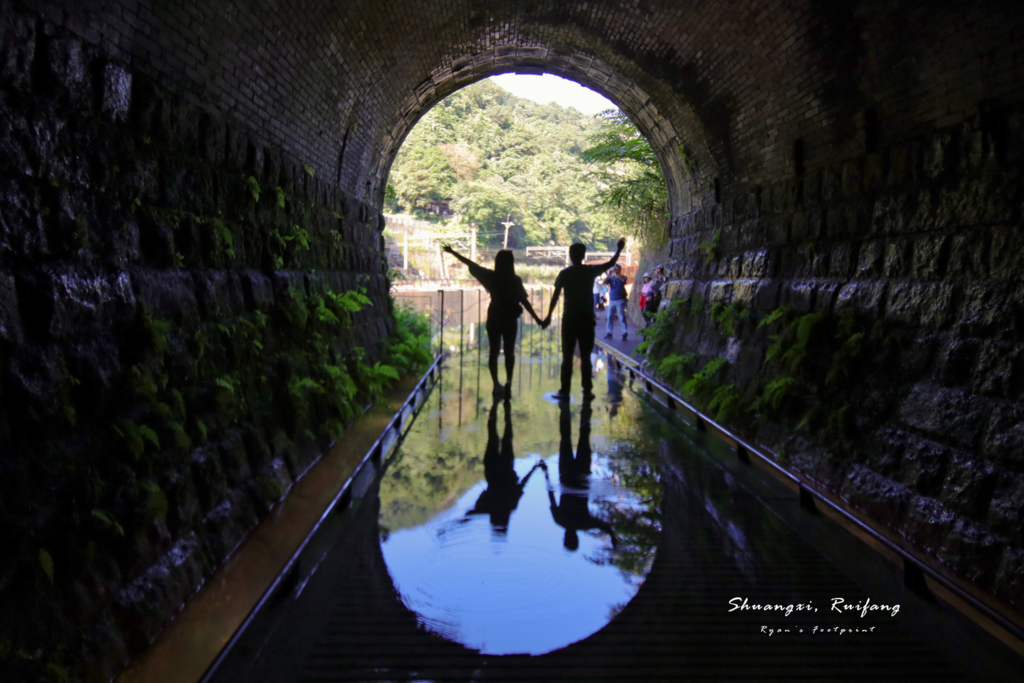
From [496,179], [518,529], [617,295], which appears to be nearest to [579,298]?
[518,529]

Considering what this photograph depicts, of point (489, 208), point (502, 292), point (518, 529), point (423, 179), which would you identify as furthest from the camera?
point (423, 179)

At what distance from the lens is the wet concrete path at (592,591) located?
2947mm

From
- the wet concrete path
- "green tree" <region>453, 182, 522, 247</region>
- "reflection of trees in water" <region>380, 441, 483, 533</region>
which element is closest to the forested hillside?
"green tree" <region>453, 182, 522, 247</region>

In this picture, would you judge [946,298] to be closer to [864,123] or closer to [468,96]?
[864,123]

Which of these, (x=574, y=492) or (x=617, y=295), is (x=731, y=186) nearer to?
(x=574, y=492)

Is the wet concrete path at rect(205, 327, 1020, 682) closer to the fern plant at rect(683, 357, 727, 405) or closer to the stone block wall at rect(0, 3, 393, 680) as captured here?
the stone block wall at rect(0, 3, 393, 680)

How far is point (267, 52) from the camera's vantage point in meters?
5.88

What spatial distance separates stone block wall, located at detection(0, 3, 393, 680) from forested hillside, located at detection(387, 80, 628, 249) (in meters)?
34.7

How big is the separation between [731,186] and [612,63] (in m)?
2.99

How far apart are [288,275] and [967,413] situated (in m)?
5.51

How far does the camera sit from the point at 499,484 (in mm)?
5301

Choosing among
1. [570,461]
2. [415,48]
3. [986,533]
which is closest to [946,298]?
[986,533]

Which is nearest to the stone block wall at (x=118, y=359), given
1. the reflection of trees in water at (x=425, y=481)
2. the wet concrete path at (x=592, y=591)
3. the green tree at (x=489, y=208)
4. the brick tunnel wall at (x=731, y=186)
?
the brick tunnel wall at (x=731, y=186)

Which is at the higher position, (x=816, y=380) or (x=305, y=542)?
(x=816, y=380)
